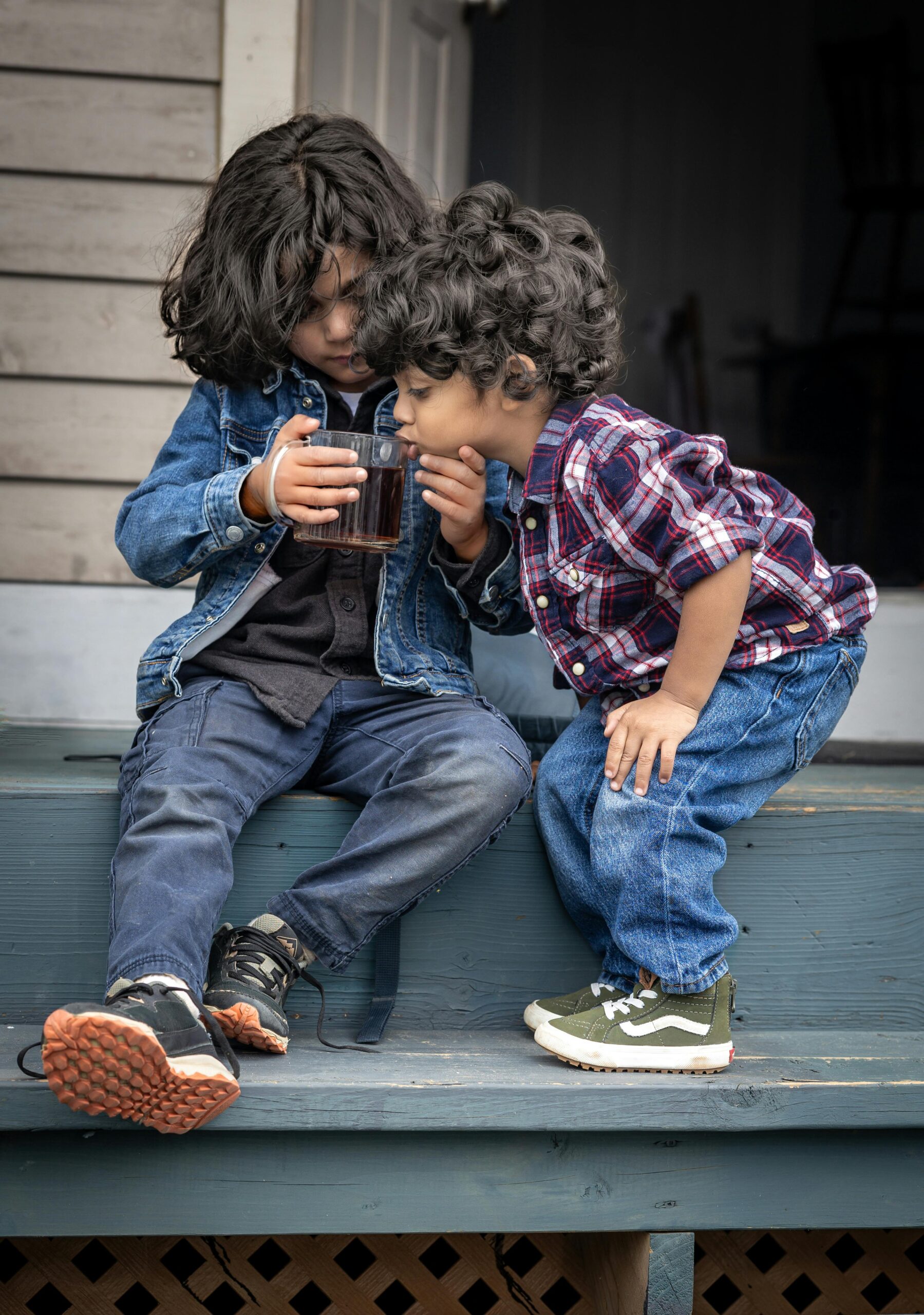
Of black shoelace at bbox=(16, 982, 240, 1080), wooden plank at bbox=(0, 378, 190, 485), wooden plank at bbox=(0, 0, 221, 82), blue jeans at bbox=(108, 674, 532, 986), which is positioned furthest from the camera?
wooden plank at bbox=(0, 378, 190, 485)

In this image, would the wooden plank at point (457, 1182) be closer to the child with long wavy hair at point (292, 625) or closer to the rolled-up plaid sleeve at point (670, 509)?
the child with long wavy hair at point (292, 625)

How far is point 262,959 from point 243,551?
0.58 meters

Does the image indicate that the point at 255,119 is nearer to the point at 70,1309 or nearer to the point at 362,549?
the point at 362,549

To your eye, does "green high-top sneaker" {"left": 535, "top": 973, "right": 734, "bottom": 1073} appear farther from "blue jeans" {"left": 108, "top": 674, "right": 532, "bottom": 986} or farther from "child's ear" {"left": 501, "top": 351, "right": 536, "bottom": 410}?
"child's ear" {"left": 501, "top": 351, "right": 536, "bottom": 410}

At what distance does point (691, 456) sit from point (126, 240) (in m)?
1.66

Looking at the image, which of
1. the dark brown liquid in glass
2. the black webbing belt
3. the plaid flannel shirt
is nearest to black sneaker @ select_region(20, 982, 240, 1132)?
the black webbing belt

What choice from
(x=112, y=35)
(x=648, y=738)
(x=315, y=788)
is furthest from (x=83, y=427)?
(x=648, y=738)

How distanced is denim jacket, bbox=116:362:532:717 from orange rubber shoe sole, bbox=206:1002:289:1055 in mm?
462

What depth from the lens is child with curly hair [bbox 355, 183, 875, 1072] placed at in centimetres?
137

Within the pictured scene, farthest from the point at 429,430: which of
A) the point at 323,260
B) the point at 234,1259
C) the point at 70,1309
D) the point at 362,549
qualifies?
the point at 70,1309

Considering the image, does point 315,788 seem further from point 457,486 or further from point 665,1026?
point 665,1026

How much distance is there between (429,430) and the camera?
1.50 metres

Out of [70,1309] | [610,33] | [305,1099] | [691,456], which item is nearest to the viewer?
[305,1099]

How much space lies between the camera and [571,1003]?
148 cm
